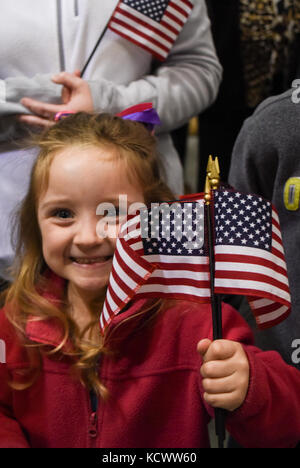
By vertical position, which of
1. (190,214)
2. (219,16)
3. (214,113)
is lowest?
(190,214)

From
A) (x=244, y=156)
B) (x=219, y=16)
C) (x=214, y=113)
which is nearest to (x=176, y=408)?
(x=244, y=156)

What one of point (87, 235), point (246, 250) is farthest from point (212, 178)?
point (87, 235)

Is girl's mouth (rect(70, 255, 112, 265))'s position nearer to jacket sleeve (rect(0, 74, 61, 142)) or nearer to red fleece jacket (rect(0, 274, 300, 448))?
red fleece jacket (rect(0, 274, 300, 448))

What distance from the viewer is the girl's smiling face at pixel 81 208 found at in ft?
3.16

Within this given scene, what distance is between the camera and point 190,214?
33.5 inches

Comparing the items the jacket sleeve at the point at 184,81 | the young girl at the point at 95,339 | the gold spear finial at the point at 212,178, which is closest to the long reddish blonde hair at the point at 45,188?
the young girl at the point at 95,339

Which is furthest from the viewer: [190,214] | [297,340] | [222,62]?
[222,62]

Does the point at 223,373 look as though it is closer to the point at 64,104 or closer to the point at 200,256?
the point at 200,256

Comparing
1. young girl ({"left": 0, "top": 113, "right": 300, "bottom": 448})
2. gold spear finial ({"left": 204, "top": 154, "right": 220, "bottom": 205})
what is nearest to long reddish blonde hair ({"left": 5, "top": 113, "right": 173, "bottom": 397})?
young girl ({"left": 0, "top": 113, "right": 300, "bottom": 448})

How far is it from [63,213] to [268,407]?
46 cm

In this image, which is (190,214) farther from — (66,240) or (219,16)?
(219,16)

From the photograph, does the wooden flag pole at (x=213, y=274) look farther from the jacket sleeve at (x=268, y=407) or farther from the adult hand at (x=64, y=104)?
the adult hand at (x=64, y=104)

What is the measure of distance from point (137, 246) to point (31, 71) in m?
0.47

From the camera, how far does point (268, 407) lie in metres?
0.90
